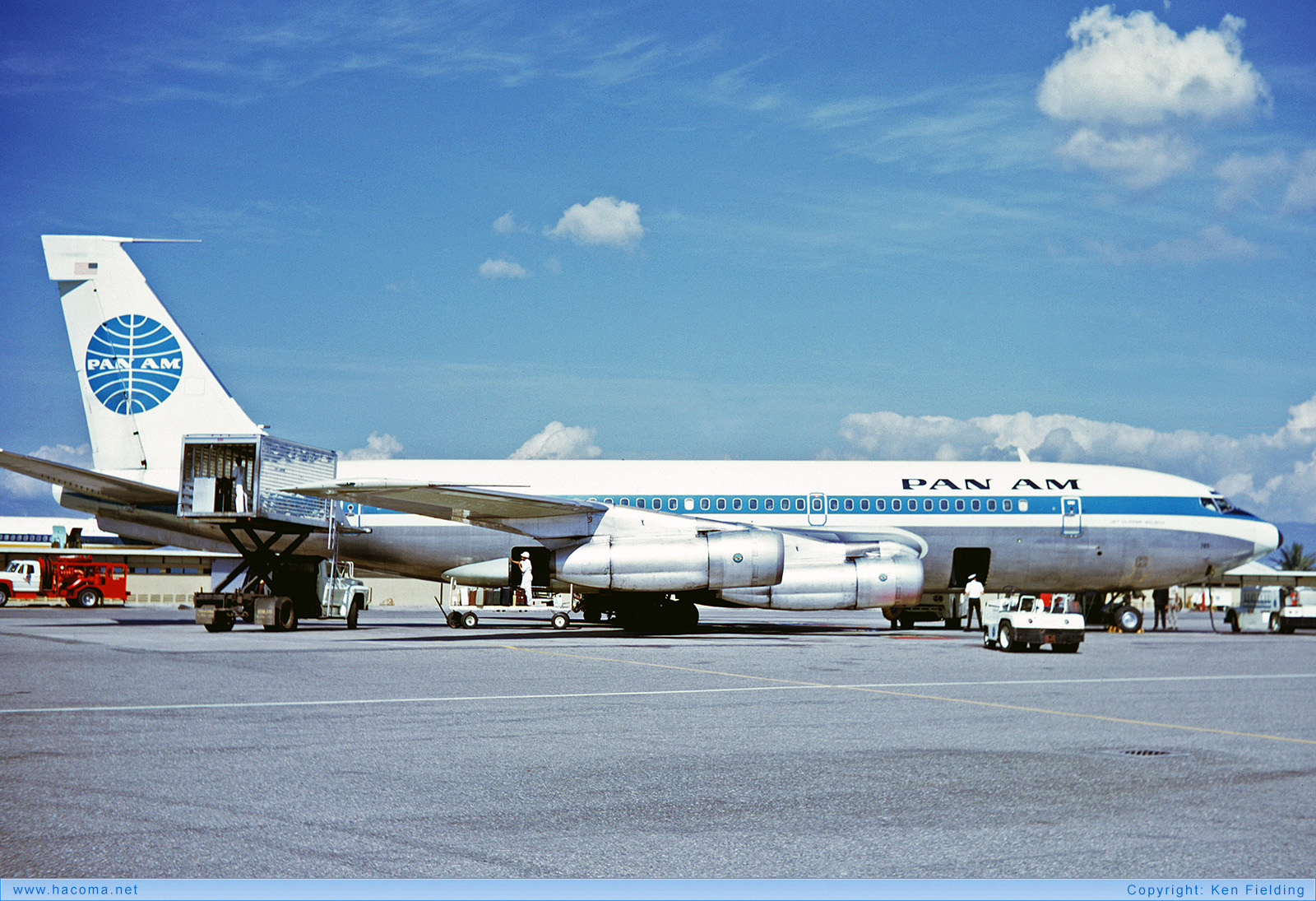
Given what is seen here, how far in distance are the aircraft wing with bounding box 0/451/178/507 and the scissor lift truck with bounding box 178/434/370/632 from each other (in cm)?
135

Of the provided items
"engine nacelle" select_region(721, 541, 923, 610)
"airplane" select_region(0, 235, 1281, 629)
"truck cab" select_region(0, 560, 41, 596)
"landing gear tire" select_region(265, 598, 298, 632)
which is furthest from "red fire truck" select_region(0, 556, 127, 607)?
"engine nacelle" select_region(721, 541, 923, 610)

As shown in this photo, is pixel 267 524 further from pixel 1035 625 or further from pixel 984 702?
pixel 984 702

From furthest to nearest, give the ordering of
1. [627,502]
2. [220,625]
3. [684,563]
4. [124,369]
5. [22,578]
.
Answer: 1. [22,578]
2. [124,369]
3. [627,502]
4. [220,625]
5. [684,563]

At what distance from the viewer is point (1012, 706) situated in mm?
12078

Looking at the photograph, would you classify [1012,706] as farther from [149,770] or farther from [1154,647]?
[1154,647]

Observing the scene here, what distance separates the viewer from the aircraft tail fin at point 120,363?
94.0 ft

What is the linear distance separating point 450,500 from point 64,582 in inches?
1427

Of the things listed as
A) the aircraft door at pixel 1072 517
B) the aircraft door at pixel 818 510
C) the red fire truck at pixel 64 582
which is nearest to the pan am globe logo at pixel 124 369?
the aircraft door at pixel 818 510

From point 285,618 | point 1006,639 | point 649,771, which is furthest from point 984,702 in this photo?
point 285,618

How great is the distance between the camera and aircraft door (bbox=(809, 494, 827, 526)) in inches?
1121

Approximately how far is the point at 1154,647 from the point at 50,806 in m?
21.1

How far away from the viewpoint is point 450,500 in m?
24.4

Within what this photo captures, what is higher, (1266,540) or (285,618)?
(1266,540)

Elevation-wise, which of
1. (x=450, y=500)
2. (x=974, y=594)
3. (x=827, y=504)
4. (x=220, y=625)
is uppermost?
(x=827, y=504)
